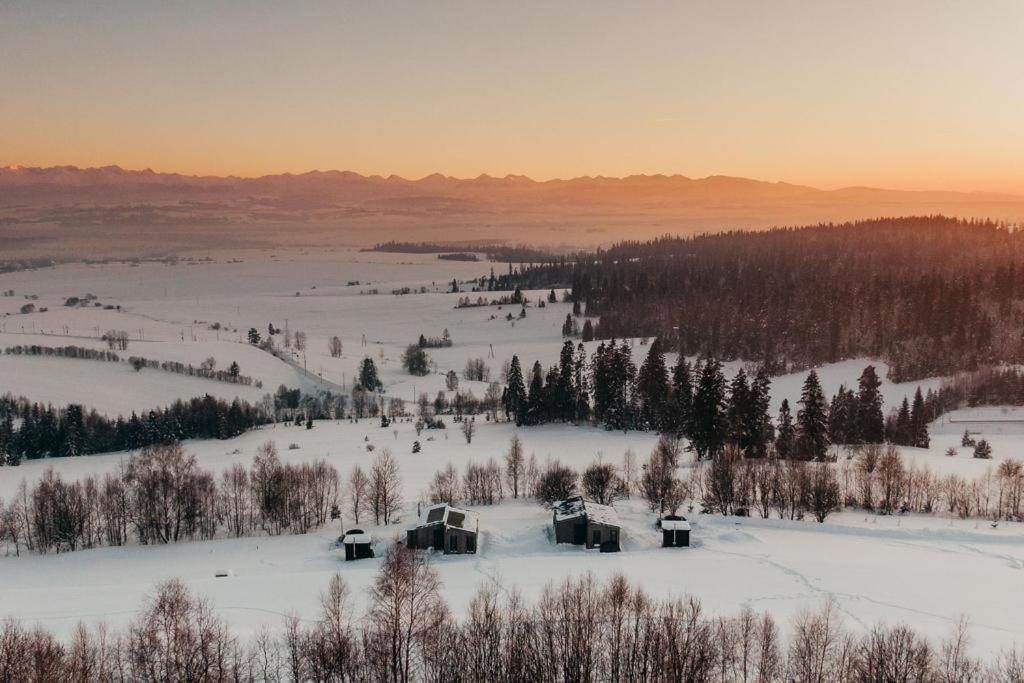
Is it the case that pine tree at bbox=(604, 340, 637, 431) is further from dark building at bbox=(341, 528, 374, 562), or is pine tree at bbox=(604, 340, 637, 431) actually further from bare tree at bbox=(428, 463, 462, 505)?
dark building at bbox=(341, 528, 374, 562)

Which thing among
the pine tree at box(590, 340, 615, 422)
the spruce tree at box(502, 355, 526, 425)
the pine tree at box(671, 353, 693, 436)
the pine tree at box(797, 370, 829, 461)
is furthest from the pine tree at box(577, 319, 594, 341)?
the pine tree at box(797, 370, 829, 461)

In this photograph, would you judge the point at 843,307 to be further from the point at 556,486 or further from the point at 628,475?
the point at 556,486

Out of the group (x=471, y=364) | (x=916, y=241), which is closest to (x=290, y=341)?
(x=471, y=364)

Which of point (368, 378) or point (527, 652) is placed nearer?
point (527, 652)

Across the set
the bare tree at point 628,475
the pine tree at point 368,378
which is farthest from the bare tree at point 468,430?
the pine tree at point 368,378

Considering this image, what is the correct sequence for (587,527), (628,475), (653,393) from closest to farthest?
(587,527) < (628,475) < (653,393)

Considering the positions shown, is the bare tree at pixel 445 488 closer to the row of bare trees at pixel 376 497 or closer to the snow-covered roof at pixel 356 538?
the row of bare trees at pixel 376 497

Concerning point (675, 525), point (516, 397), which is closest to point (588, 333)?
point (516, 397)
